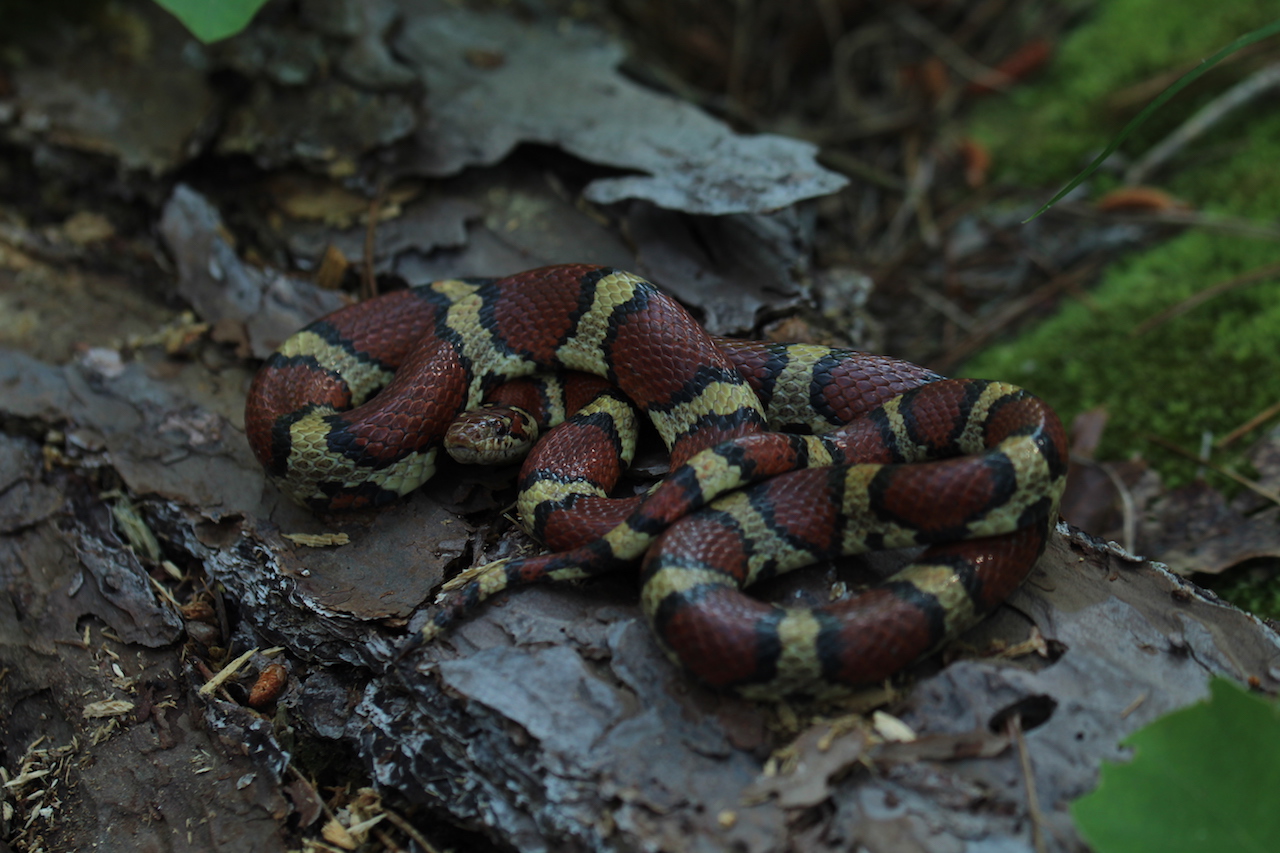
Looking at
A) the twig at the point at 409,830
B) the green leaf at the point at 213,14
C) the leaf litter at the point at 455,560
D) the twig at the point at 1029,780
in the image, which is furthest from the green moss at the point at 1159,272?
the green leaf at the point at 213,14

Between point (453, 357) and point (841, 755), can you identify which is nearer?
point (841, 755)

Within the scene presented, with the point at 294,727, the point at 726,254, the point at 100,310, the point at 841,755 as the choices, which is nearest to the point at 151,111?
the point at 100,310

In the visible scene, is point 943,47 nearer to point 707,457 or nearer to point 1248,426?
point 1248,426

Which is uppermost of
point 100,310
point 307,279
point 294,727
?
point 307,279

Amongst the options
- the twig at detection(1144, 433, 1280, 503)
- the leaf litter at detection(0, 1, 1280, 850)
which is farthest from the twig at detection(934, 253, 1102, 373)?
the twig at detection(1144, 433, 1280, 503)

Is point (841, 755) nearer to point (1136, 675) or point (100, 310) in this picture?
point (1136, 675)

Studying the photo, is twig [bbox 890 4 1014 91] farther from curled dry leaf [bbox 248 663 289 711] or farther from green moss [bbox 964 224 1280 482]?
curled dry leaf [bbox 248 663 289 711]
